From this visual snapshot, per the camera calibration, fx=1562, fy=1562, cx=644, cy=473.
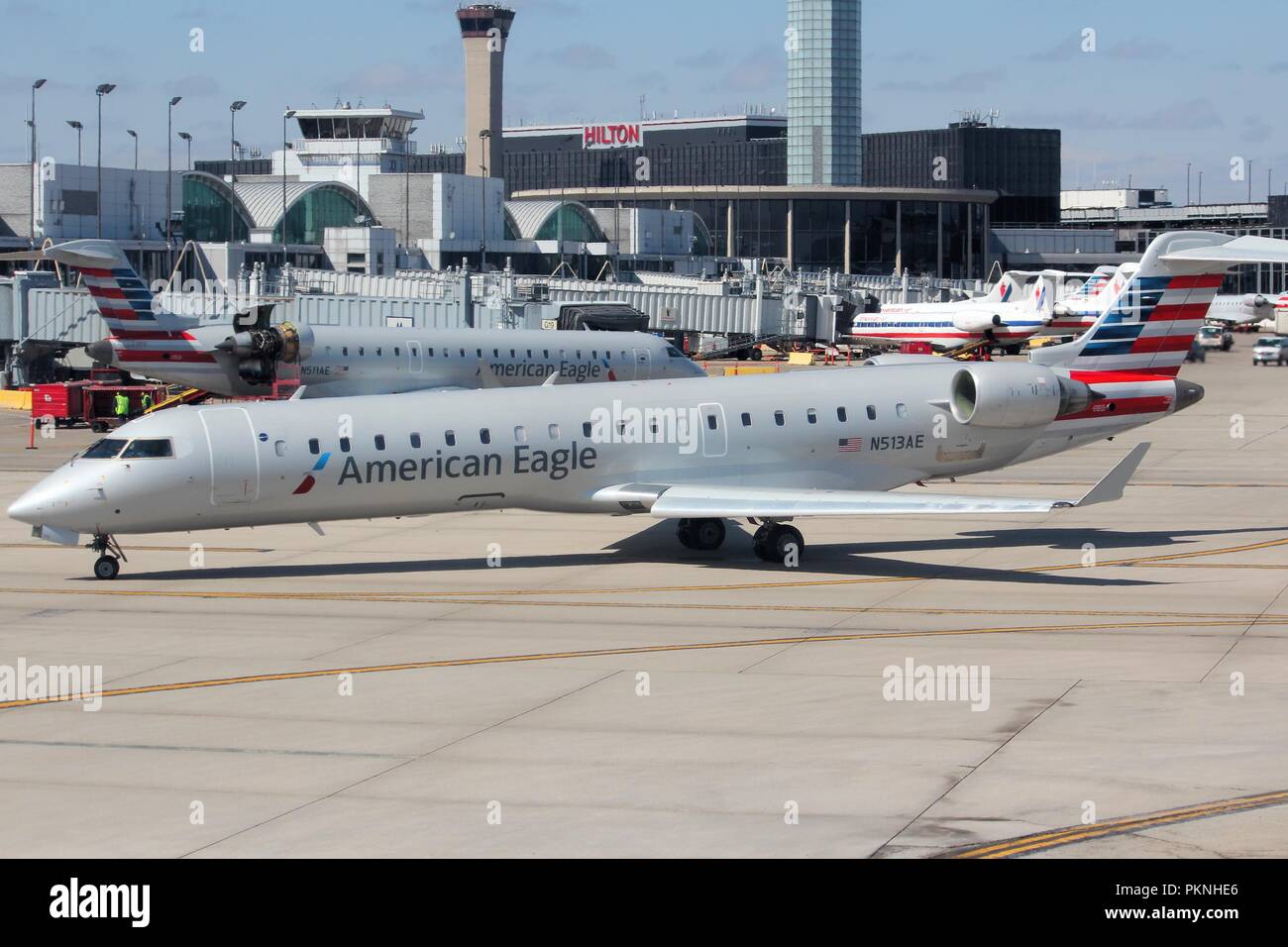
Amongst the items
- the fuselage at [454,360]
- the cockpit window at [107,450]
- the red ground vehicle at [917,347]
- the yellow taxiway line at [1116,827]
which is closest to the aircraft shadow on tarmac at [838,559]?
the cockpit window at [107,450]

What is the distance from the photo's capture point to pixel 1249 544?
32.6 m

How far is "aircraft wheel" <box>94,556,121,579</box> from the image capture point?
29.1 meters

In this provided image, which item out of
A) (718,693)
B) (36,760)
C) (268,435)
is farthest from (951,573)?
(36,760)

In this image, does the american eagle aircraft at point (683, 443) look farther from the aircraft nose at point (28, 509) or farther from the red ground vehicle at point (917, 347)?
the red ground vehicle at point (917, 347)

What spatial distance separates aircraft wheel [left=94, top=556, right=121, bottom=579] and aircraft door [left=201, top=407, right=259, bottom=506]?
2.79 meters

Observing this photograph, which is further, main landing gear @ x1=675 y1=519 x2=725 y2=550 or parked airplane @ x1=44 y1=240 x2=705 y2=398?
parked airplane @ x1=44 y1=240 x2=705 y2=398

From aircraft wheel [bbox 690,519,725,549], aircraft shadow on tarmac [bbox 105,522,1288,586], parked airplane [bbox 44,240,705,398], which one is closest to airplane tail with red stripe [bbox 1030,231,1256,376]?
aircraft shadow on tarmac [bbox 105,522,1288,586]

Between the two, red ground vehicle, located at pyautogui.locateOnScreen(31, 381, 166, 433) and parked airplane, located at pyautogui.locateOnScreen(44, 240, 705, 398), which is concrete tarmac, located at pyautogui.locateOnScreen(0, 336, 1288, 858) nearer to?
parked airplane, located at pyautogui.locateOnScreen(44, 240, 705, 398)

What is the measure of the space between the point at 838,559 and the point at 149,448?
13325mm

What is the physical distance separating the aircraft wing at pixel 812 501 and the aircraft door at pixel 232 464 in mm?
6599

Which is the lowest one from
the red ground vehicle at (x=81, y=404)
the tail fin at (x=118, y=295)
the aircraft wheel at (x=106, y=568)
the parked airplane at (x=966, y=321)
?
the aircraft wheel at (x=106, y=568)

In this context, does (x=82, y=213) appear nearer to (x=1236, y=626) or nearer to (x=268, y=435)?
(x=268, y=435)

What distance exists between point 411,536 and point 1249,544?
1798 centimetres

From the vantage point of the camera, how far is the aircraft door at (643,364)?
186 feet
